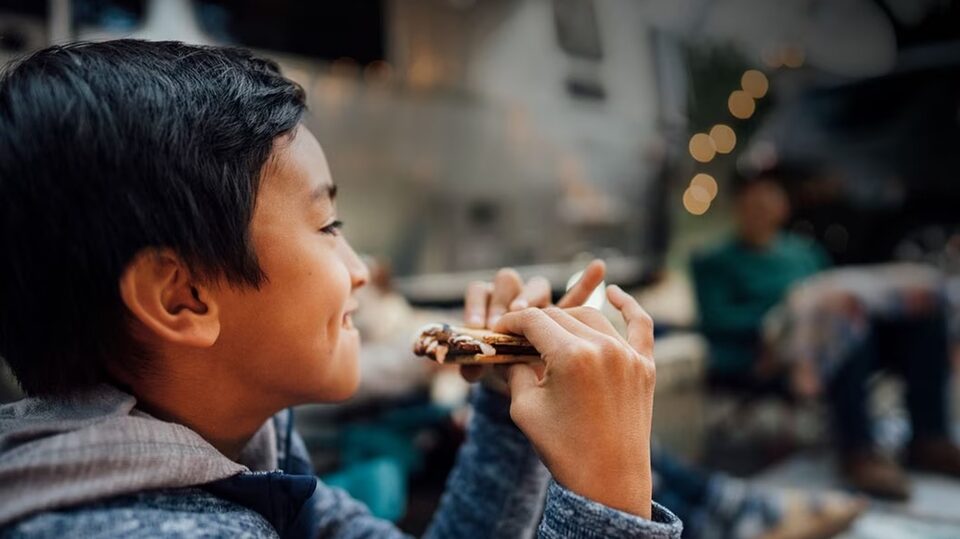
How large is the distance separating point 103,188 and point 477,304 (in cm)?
60

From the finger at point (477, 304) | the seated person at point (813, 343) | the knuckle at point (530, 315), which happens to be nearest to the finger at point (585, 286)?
the finger at point (477, 304)

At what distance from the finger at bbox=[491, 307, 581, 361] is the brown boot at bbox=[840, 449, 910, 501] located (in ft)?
10.1

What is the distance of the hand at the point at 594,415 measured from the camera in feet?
2.44

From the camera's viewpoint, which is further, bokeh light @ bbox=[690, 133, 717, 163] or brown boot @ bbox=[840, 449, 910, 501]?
bokeh light @ bbox=[690, 133, 717, 163]

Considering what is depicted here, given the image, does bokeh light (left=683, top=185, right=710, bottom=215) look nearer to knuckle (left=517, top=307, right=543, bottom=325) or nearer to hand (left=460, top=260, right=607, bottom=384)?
hand (left=460, top=260, right=607, bottom=384)

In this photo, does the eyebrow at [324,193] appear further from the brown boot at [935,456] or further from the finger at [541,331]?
the brown boot at [935,456]

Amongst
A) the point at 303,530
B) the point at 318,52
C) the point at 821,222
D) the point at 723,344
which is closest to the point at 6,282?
the point at 303,530

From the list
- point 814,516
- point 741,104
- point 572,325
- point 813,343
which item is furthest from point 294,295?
point 741,104

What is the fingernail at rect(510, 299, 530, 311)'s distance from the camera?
1.05 m

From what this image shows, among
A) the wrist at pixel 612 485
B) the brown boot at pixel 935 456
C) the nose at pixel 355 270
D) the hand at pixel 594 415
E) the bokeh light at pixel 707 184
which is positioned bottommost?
the brown boot at pixel 935 456

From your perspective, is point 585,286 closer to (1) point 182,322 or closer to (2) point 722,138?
(1) point 182,322

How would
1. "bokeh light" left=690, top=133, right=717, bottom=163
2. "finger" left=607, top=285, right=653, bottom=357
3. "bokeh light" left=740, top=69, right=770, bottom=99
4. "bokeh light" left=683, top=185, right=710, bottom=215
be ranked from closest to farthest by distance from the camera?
1. "finger" left=607, top=285, right=653, bottom=357
2. "bokeh light" left=740, top=69, right=770, bottom=99
3. "bokeh light" left=690, top=133, right=717, bottom=163
4. "bokeh light" left=683, top=185, right=710, bottom=215

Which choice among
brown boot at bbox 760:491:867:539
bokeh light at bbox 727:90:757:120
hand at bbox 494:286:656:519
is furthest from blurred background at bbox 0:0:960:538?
hand at bbox 494:286:656:519

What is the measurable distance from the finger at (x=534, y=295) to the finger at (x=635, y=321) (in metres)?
0.16
